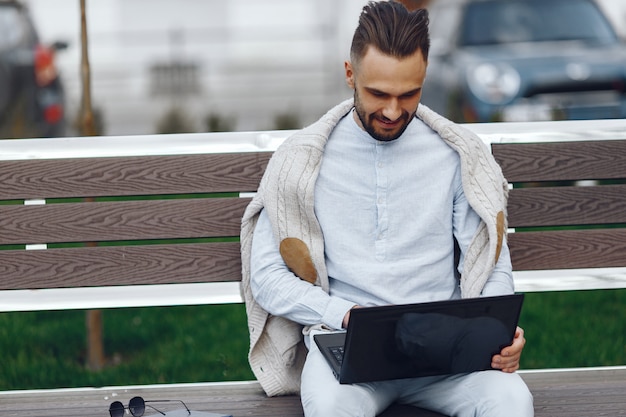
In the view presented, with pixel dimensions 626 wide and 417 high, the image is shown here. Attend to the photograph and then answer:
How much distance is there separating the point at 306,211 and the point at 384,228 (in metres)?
0.23

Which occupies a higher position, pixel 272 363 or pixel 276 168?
pixel 276 168

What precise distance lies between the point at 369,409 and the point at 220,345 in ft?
7.16

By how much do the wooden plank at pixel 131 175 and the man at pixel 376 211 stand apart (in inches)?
14.2

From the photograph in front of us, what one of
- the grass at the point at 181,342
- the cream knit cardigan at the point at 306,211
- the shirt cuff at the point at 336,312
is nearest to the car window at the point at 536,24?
the grass at the point at 181,342

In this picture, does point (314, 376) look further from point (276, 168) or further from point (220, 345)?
point (220, 345)

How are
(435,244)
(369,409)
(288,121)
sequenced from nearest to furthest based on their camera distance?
(369,409), (435,244), (288,121)

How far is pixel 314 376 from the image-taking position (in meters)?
3.05

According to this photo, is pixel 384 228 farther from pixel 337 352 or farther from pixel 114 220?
pixel 114 220

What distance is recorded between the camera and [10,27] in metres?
11.5

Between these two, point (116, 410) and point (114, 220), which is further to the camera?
point (114, 220)

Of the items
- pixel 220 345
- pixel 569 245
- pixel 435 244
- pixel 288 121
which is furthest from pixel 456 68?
pixel 435 244

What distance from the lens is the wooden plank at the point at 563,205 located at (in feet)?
12.7

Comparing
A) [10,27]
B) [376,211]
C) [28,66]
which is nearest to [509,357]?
[376,211]

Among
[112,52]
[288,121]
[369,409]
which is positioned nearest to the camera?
[369,409]
